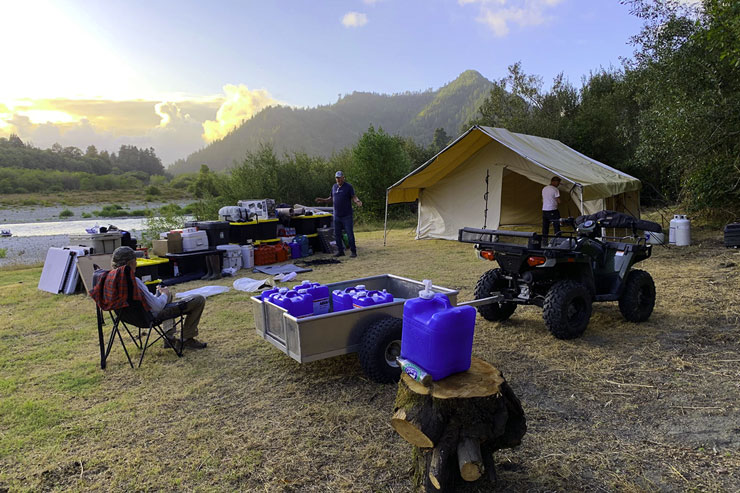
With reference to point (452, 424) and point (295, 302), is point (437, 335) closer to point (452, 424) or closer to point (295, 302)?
point (452, 424)

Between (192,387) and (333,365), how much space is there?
3.44ft

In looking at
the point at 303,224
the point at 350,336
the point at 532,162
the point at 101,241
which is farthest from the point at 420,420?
the point at 303,224

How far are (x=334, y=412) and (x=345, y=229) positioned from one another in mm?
6747

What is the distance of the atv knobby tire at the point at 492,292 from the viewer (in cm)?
443

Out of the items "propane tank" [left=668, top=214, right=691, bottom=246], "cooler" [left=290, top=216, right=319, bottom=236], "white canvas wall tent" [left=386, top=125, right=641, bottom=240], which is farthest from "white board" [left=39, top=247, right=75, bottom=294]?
"propane tank" [left=668, top=214, right=691, bottom=246]

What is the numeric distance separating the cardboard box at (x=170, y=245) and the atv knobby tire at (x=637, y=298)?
248 inches

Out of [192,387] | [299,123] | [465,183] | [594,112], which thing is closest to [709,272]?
[465,183]

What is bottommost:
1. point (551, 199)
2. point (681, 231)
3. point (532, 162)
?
point (681, 231)

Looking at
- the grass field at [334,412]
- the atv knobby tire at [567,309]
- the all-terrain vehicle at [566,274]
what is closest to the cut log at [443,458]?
the grass field at [334,412]

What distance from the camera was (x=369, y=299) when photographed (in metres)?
3.57

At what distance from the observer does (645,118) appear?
36.8 feet

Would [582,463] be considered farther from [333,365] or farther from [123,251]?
[123,251]

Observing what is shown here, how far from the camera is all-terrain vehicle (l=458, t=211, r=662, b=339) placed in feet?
13.0

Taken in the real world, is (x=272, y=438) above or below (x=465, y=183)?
below
